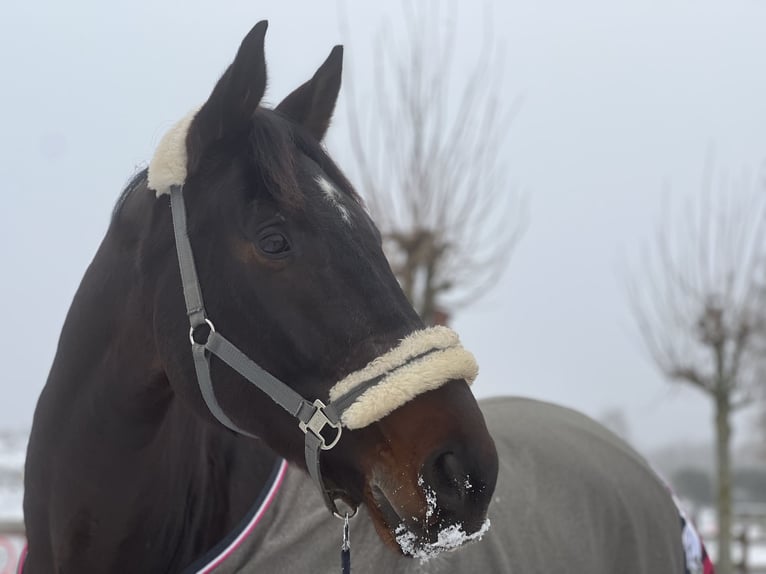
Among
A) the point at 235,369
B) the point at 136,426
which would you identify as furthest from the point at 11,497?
the point at 235,369

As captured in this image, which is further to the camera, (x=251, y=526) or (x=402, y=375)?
(x=251, y=526)

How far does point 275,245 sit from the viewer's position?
1.57 meters

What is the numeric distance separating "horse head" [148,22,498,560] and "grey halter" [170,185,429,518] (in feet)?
0.05

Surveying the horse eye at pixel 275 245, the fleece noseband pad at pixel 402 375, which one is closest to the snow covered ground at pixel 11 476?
the horse eye at pixel 275 245

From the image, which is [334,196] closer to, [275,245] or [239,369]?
[275,245]

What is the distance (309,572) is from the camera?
1.86m

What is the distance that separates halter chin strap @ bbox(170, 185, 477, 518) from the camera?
4.63ft

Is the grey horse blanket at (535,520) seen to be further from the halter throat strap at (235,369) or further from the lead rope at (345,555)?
the halter throat strap at (235,369)

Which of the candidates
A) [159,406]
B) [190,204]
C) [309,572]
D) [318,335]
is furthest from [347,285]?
[309,572]

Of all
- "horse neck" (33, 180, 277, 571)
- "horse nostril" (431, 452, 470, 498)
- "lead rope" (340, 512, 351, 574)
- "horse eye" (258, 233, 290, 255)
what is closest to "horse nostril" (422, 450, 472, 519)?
"horse nostril" (431, 452, 470, 498)

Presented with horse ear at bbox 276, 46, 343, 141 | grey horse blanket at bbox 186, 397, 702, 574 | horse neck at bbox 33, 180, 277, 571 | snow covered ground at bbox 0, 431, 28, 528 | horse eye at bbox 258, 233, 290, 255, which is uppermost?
horse ear at bbox 276, 46, 343, 141

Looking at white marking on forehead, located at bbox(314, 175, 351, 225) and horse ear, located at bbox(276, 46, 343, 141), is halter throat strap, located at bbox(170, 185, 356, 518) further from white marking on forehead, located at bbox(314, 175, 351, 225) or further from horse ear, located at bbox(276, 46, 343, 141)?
horse ear, located at bbox(276, 46, 343, 141)

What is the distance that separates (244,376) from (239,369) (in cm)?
2

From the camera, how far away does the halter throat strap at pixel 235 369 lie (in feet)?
4.87
